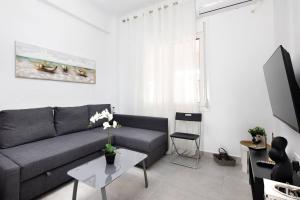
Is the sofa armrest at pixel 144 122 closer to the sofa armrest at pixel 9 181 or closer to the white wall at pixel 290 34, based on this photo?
the white wall at pixel 290 34

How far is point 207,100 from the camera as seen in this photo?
2770 millimetres

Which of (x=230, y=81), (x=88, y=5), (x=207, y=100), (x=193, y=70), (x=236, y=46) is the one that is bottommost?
(x=207, y=100)

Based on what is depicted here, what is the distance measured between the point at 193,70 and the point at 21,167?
8.64 ft

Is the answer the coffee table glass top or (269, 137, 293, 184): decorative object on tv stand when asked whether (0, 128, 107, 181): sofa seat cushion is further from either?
(269, 137, 293, 184): decorative object on tv stand

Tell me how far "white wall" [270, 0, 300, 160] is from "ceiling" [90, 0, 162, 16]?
2.06m

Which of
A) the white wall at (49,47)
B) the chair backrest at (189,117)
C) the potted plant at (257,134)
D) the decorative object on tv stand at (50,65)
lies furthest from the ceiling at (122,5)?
the potted plant at (257,134)

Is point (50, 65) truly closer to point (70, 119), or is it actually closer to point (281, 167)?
point (70, 119)

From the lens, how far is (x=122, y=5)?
3.21 metres

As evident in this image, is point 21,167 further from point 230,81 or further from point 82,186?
point 230,81

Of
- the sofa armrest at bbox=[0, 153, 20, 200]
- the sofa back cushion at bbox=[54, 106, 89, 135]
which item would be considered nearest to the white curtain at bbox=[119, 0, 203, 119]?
the sofa back cushion at bbox=[54, 106, 89, 135]

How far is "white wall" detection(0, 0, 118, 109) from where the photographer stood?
2.07 meters

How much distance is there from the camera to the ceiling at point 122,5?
121 inches

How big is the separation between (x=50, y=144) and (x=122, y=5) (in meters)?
2.88

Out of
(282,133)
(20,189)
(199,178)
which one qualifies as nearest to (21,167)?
(20,189)
